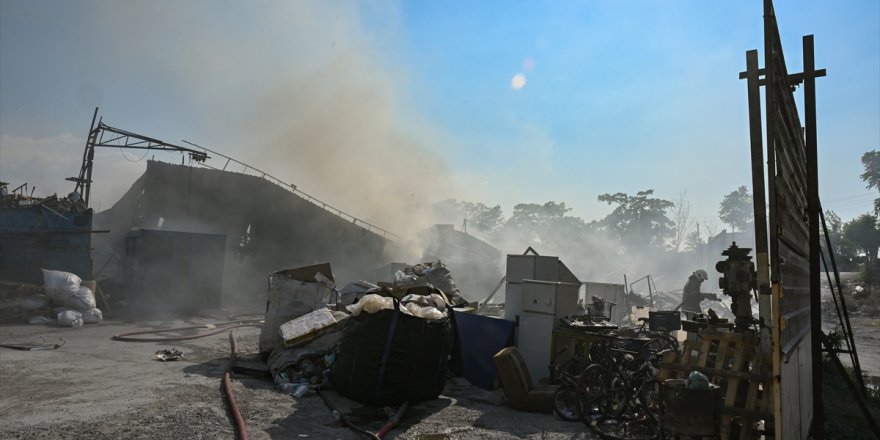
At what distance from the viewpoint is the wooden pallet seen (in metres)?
3.17

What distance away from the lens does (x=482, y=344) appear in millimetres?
7555

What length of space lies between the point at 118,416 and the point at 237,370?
229 centimetres

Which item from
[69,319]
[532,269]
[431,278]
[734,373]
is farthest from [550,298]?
[69,319]

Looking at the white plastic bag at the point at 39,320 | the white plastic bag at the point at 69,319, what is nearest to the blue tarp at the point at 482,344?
the white plastic bag at the point at 69,319

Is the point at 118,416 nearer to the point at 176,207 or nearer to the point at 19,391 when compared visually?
the point at 19,391

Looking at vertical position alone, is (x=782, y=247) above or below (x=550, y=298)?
above

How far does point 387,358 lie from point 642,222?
198ft

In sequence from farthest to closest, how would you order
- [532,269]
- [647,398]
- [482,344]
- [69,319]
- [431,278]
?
[431,278] → [69,319] → [532,269] → [482,344] → [647,398]

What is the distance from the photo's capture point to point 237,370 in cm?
679

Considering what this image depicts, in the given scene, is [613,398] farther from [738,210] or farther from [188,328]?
[738,210]

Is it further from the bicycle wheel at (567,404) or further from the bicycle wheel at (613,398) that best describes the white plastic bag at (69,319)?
the bicycle wheel at (613,398)

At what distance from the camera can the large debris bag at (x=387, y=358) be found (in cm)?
536

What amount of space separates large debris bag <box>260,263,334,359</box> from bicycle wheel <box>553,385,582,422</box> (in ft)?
14.2

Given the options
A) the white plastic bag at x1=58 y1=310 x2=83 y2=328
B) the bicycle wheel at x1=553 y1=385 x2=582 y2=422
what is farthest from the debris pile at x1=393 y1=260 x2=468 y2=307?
the white plastic bag at x1=58 y1=310 x2=83 y2=328
